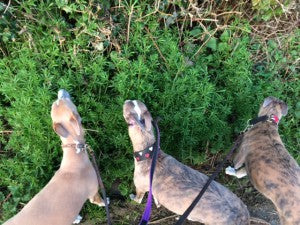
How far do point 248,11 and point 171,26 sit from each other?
4.19ft

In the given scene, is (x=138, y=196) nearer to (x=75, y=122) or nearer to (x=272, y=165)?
(x=75, y=122)

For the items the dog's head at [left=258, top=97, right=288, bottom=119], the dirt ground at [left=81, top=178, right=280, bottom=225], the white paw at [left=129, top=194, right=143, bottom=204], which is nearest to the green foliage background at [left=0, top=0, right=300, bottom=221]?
the white paw at [left=129, top=194, right=143, bottom=204]

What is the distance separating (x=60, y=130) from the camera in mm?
3750

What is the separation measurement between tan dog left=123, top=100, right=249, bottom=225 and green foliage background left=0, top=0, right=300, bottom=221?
0.56 meters

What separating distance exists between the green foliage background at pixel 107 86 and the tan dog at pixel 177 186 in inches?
22.2

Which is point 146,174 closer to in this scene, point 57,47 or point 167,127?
point 167,127

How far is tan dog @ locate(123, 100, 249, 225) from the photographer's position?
3545 millimetres

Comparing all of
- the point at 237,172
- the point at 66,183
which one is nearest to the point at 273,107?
the point at 237,172

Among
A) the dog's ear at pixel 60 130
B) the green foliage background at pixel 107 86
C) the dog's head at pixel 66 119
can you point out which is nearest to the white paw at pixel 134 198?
the green foliage background at pixel 107 86

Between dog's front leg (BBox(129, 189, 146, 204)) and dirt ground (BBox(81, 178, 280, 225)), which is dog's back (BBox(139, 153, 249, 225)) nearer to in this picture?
dog's front leg (BBox(129, 189, 146, 204))

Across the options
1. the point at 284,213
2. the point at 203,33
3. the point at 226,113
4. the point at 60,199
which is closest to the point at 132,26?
the point at 203,33

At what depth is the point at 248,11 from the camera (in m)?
5.04

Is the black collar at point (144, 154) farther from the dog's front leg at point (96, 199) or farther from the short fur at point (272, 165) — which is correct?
the short fur at point (272, 165)

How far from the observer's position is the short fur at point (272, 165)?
3.82 metres
